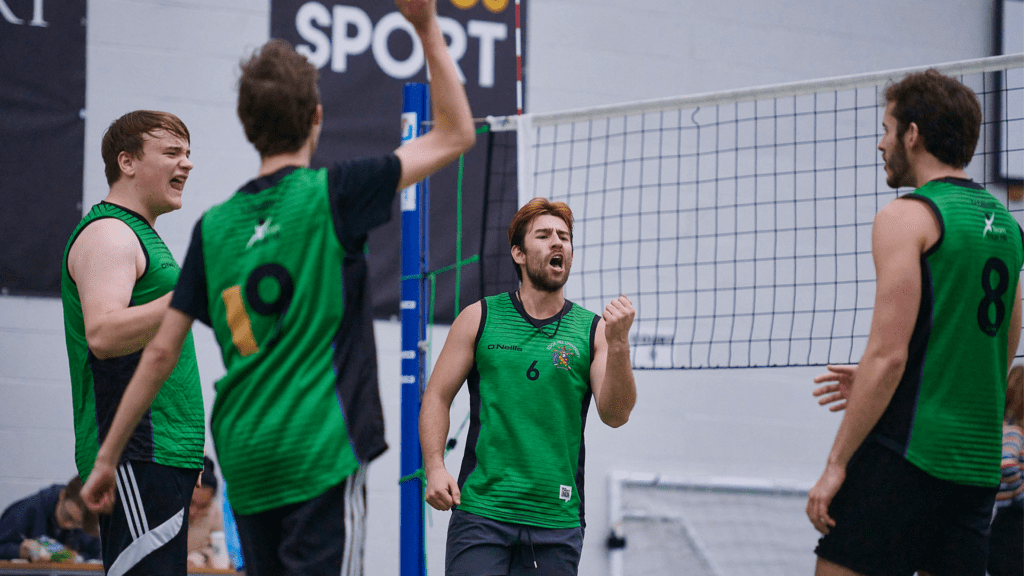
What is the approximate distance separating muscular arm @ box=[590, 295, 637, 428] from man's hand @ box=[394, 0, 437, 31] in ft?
3.12

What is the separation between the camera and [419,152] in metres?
1.94

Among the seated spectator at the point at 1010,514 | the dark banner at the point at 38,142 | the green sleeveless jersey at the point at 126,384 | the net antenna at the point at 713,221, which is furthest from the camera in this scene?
the net antenna at the point at 713,221

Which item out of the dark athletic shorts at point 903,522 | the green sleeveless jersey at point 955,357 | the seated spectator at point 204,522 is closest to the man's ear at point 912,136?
the green sleeveless jersey at point 955,357

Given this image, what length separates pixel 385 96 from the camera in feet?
18.3

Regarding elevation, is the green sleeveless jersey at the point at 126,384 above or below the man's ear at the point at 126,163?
below

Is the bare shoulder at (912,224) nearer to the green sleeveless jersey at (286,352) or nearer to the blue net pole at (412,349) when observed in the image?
the green sleeveless jersey at (286,352)

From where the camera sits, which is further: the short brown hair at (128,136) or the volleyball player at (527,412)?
the volleyball player at (527,412)

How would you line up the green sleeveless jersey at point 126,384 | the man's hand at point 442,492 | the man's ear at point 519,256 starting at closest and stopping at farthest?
the green sleeveless jersey at point 126,384 < the man's hand at point 442,492 < the man's ear at point 519,256

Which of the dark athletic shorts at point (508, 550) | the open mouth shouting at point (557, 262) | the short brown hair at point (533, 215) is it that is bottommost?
the dark athletic shorts at point (508, 550)

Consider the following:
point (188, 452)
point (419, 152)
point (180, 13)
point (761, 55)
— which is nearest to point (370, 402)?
point (419, 152)

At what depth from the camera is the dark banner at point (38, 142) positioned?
4945 millimetres

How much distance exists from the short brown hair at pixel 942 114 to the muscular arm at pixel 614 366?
2.82ft

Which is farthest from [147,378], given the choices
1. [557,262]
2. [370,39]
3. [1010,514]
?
[1010,514]

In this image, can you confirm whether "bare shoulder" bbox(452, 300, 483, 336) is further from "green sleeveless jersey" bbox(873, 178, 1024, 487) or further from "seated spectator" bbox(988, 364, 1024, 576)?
"seated spectator" bbox(988, 364, 1024, 576)
